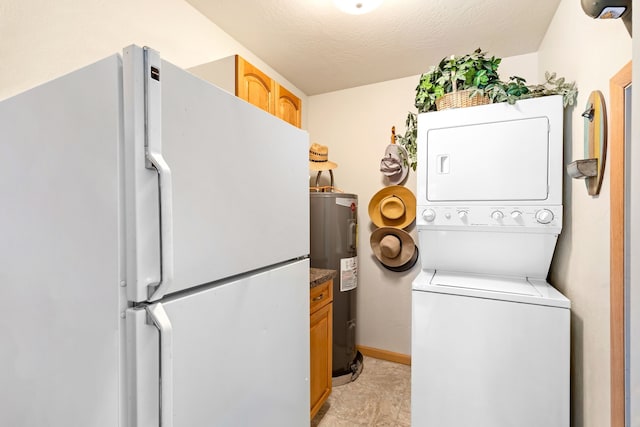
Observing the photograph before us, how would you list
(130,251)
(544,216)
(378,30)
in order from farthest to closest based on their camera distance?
(378,30)
(544,216)
(130,251)

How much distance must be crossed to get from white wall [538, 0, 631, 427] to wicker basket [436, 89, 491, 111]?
39 centimetres

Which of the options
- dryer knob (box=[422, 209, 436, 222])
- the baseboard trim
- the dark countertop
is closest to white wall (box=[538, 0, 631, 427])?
dryer knob (box=[422, 209, 436, 222])

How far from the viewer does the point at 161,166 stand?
0.64 m

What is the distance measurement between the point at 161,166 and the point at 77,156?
218mm

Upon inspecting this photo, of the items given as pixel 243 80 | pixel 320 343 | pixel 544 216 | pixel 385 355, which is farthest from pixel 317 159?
pixel 385 355

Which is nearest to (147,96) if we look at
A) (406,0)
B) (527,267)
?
(406,0)

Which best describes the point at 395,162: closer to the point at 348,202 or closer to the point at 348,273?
the point at 348,202

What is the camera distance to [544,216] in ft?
4.53

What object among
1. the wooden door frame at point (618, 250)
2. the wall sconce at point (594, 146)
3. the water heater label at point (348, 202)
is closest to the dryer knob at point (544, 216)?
the wall sconce at point (594, 146)

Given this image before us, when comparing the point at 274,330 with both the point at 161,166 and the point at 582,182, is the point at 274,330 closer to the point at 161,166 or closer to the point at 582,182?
the point at 161,166

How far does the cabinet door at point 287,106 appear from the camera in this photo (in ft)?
6.26

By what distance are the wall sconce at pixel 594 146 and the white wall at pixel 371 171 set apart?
55.4 inches

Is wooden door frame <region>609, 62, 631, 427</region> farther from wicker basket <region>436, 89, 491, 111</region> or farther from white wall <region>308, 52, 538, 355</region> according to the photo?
white wall <region>308, 52, 538, 355</region>

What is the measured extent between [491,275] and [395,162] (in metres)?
1.25
